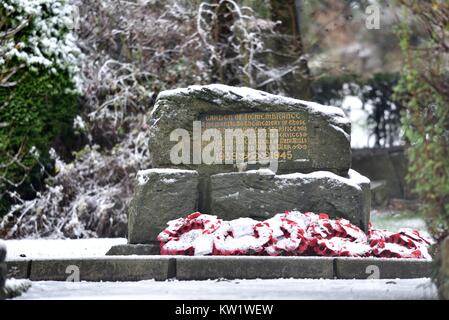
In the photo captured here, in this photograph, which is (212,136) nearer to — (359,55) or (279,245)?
(279,245)

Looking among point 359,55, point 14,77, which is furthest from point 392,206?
point 14,77

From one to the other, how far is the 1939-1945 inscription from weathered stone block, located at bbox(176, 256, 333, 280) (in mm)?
1832

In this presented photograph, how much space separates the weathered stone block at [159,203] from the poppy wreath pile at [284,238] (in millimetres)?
198

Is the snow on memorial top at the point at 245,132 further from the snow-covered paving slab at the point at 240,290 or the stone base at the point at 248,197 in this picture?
the snow-covered paving slab at the point at 240,290

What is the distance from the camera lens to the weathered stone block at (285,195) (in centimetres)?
792

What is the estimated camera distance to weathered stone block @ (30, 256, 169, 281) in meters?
6.74

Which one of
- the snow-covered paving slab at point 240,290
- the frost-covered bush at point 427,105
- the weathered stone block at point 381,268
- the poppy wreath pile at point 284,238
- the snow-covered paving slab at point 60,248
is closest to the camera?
the frost-covered bush at point 427,105

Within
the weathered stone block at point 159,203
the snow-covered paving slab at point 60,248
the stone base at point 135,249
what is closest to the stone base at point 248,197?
the weathered stone block at point 159,203

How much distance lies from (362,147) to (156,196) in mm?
12512

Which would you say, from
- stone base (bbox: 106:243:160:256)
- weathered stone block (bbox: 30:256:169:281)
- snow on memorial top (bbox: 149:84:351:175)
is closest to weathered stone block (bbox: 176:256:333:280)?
weathered stone block (bbox: 30:256:169:281)

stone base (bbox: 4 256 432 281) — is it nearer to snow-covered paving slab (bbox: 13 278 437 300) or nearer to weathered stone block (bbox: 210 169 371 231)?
snow-covered paving slab (bbox: 13 278 437 300)

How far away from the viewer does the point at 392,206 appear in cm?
1814
